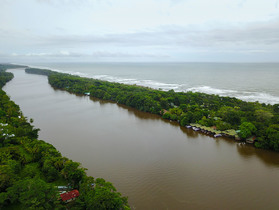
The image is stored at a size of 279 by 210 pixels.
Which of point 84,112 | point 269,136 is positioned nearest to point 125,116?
point 84,112

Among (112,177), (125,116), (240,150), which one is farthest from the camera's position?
(125,116)

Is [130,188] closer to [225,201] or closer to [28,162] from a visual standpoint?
[225,201]

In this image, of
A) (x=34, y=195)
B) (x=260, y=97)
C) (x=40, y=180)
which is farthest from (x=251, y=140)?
(x=260, y=97)

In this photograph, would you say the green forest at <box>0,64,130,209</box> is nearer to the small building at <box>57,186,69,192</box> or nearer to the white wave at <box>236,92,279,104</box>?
the small building at <box>57,186,69,192</box>

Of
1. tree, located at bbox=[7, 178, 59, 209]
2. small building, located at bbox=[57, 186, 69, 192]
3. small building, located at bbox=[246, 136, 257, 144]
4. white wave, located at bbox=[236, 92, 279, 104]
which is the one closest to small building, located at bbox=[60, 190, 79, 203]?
tree, located at bbox=[7, 178, 59, 209]

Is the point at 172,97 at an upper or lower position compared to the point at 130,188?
upper

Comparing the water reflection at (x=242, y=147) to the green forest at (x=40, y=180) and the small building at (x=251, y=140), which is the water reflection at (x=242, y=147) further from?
the green forest at (x=40, y=180)

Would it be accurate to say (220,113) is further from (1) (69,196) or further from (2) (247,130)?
(1) (69,196)
